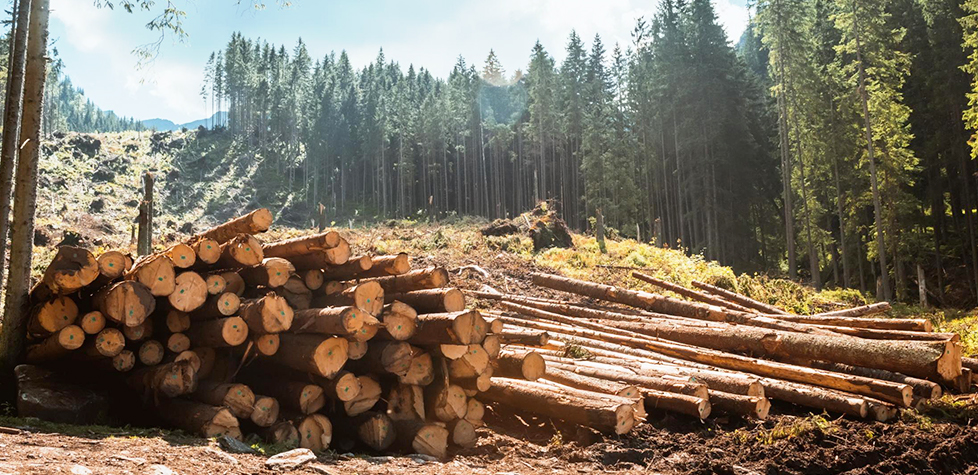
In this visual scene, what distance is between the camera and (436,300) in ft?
21.6

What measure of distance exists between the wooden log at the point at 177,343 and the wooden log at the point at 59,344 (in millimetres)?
830

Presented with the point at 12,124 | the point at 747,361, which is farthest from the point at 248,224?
the point at 747,361

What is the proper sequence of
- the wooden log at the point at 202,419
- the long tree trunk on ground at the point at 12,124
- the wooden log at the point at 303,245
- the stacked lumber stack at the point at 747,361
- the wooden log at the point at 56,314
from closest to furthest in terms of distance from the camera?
1. the wooden log at the point at 202,419
2. the wooden log at the point at 56,314
3. the wooden log at the point at 303,245
4. the stacked lumber stack at the point at 747,361
5. the long tree trunk on ground at the point at 12,124

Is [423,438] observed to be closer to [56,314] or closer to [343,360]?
[343,360]

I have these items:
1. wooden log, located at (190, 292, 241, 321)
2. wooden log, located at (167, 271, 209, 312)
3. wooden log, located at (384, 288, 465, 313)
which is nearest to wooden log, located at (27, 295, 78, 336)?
wooden log, located at (167, 271, 209, 312)

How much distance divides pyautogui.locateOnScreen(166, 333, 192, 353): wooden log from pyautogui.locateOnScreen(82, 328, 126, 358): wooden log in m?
0.43

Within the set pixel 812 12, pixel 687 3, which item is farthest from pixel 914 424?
pixel 687 3

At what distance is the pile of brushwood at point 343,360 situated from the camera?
234 inches

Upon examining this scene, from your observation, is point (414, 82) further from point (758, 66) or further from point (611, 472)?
point (611, 472)

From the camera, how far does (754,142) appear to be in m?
38.3

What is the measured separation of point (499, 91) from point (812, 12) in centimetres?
5797

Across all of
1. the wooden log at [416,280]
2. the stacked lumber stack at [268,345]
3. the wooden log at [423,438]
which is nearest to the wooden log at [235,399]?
the stacked lumber stack at [268,345]

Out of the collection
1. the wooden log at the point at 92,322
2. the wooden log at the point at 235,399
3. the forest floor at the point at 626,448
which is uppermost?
the wooden log at the point at 92,322

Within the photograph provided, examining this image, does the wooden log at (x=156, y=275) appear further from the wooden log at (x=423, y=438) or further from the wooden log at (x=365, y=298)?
the wooden log at (x=423, y=438)
